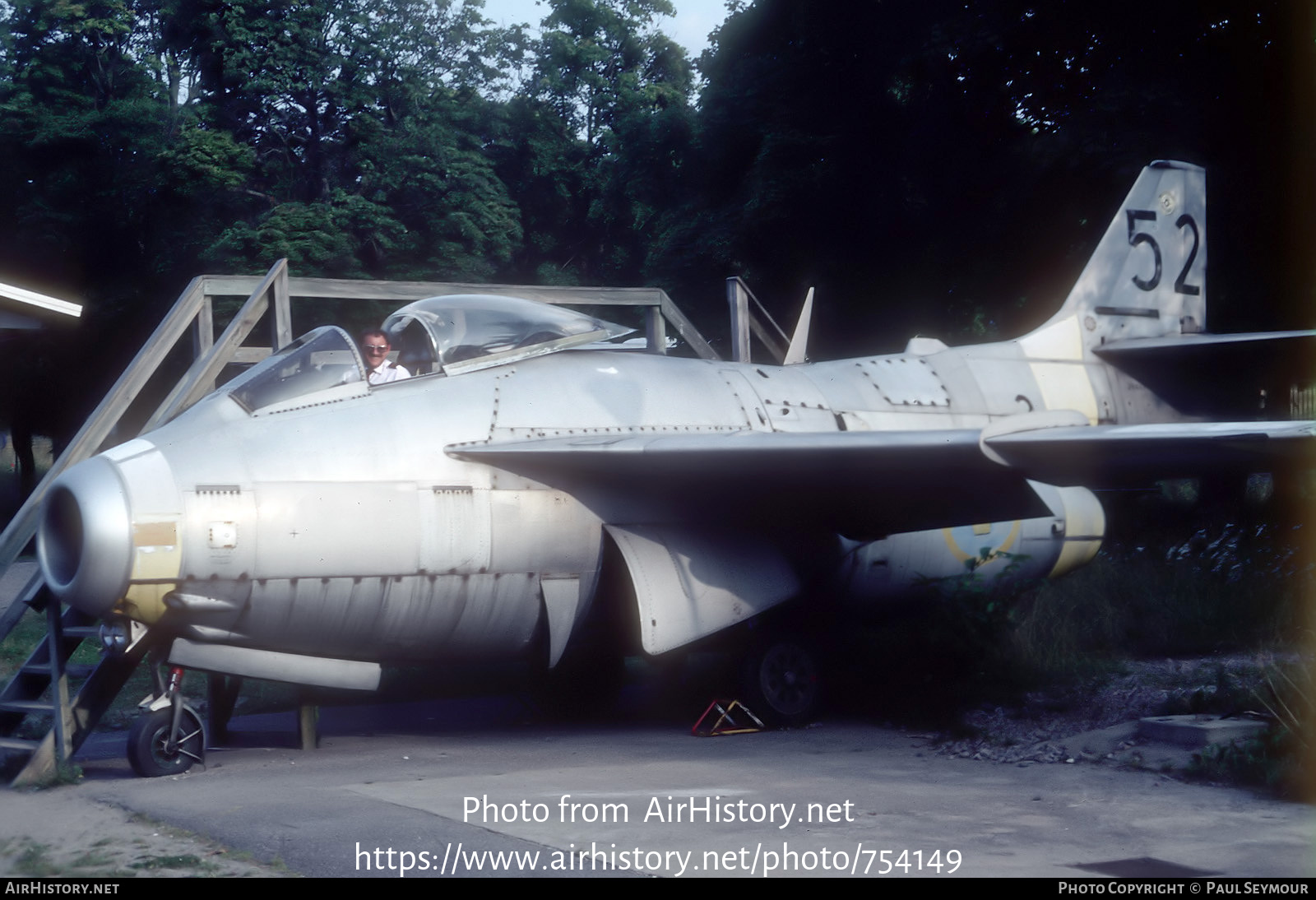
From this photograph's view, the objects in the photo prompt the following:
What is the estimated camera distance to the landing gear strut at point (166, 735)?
290 inches

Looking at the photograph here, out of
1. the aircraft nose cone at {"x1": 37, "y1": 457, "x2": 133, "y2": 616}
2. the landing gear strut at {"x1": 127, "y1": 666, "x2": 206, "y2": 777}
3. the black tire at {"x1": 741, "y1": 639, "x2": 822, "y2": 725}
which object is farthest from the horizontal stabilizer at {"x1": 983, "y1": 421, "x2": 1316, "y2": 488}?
the landing gear strut at {"x1": 127, "y1": 666, "x2": 206, "y2": 777}

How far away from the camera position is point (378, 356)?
27.9ft

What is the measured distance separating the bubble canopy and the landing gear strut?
2.61 m

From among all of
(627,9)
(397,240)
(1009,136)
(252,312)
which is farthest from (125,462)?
(627,9)

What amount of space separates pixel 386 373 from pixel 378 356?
0.20 m

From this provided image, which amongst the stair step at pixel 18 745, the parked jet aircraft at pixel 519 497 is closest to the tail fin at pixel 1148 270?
the parked jet aircraft at pixel 519 497

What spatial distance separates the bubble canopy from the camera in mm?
8484

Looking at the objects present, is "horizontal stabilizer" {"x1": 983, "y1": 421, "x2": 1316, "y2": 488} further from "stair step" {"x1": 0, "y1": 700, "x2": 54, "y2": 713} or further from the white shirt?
"stair step" {"x1": 0, "y1": 700, "x2": 54, "y2": 713}

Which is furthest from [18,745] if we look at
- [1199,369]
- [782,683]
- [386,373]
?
[1199,369]

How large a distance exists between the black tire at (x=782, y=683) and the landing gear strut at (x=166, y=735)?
3813 millimetres

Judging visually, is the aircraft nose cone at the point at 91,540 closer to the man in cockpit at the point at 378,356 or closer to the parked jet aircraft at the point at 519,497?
the parked jet aircraft at the point at 519,497

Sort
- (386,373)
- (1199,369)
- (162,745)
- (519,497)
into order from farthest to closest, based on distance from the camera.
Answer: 1. (1199,369)
2. (386,373)
3. (519,497)
4. (162,745)

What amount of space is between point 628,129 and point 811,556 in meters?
21.3

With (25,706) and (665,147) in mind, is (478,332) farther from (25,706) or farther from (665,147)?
(665,147)
